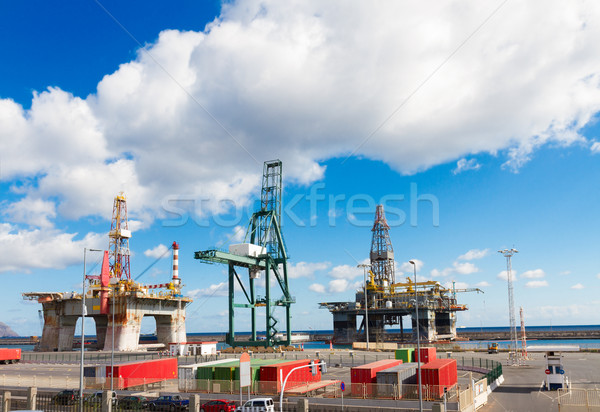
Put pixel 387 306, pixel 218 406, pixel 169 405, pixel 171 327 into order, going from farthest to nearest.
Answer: pixel 387 306, pixel 171 327, pixel 169 405, pixel 218 406

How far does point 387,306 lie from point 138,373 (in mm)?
109469

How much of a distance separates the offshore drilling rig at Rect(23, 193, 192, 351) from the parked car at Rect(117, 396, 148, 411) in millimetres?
58468

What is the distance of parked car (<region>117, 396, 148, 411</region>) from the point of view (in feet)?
106

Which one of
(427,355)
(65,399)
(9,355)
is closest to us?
(65,399)

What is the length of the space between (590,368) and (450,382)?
103 ft

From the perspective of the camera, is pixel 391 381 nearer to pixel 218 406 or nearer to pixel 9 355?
pixel 218 406

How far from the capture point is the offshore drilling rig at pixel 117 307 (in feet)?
305

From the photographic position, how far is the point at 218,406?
3180cm

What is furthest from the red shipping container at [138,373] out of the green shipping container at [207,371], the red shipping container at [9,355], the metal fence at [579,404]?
the red shipping container at [9,355]

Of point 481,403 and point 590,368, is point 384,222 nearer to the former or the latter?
point 590,368

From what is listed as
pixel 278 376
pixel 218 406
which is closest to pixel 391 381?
pixel 278 376

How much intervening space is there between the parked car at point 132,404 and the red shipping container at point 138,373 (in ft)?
30.7

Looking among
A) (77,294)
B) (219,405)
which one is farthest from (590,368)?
(77,294)

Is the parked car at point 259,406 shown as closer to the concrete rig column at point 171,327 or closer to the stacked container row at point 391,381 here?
the stacked container row at point 391,381
